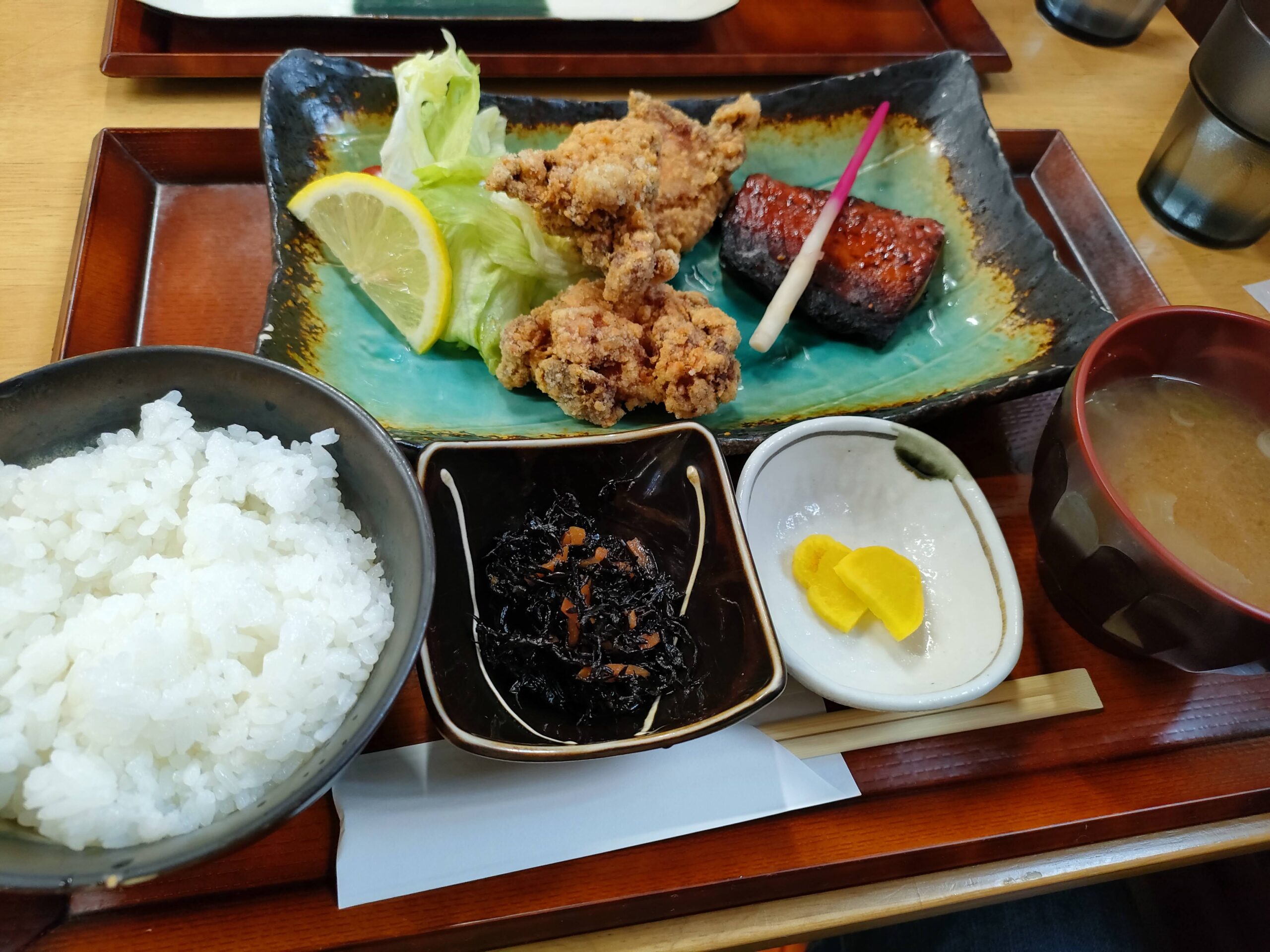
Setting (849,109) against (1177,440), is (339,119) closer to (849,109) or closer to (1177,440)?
(849,109)

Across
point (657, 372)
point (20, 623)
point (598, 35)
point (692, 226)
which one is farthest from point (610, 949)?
point (598, 35)

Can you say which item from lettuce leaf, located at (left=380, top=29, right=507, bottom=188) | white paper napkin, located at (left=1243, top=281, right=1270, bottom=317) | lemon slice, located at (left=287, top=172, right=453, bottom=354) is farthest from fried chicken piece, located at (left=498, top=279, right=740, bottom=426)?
white paper napkin, located at (left=1243, top=281, right=1270, bottom=317)

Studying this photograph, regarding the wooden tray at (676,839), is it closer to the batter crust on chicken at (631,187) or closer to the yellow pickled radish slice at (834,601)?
the yellow pickled radish slice at (834,601)

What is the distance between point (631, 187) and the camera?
5.99 feet

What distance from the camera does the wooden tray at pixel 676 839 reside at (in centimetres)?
124

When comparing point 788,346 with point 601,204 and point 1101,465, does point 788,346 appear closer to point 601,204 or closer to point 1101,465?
Result: point 601,204

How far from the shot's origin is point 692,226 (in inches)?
84.7

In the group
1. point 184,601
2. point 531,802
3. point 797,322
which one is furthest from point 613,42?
point 531,802

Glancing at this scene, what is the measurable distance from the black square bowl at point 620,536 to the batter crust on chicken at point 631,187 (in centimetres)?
53

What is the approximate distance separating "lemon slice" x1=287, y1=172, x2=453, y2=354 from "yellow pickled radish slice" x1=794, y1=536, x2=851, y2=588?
3.46 ft

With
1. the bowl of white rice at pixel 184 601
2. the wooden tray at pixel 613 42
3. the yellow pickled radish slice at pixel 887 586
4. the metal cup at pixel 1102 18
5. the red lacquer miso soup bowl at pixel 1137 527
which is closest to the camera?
the bowl of white rice at pixel 184 601

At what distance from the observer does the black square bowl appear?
1.21m

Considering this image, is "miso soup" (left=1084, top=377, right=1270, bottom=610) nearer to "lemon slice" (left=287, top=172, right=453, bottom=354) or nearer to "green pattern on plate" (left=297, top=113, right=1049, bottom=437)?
"green pattern on plate" (left=297, top=113, right=1049, bottom=437)

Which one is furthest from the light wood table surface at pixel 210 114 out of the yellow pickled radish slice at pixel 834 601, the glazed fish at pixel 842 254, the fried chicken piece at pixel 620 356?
the yellow pickled radish slice at pixel 834 601
